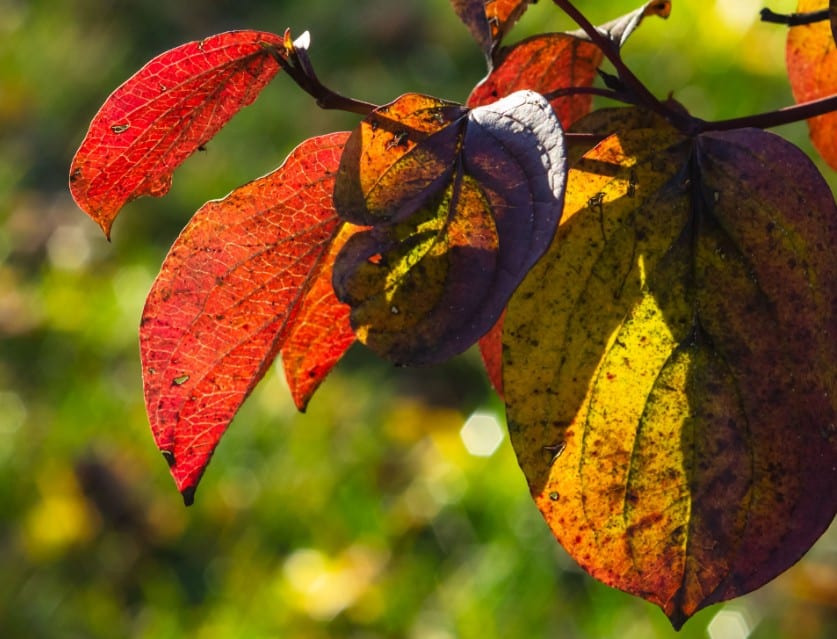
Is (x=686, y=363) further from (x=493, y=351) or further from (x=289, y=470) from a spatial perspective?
(x=289, y=470)

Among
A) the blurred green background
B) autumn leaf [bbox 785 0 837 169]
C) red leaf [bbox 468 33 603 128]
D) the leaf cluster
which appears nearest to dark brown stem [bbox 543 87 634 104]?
the leaf cluster

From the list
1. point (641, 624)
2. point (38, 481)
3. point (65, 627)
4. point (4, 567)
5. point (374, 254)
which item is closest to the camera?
point (374, 254)

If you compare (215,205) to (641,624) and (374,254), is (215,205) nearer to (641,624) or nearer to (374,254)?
(374,254)

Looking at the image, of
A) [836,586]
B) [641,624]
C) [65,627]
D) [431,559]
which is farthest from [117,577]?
[836,586]

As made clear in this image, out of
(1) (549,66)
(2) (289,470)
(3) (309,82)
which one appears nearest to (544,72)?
(1) (549,66)

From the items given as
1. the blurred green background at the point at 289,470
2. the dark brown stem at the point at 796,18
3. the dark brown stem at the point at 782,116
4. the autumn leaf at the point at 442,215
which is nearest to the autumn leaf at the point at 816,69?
the dark brown stem at the point at 796,18

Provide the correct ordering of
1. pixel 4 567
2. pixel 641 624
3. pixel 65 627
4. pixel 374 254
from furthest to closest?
pixel 4 567 < pixel 65 627 < pixel 641 624 < pixel 374 254
